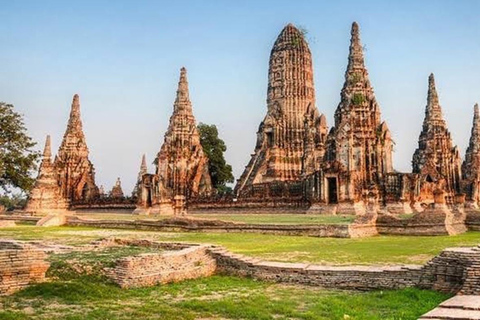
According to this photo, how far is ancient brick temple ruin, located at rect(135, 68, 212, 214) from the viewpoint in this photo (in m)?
45.0

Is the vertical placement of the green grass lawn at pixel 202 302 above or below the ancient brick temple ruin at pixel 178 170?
below

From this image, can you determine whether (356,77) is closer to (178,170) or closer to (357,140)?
(357,140)

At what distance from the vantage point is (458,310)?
750 centimetres

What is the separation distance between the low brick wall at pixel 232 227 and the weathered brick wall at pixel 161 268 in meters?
10.3

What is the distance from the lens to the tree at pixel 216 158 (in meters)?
60.1

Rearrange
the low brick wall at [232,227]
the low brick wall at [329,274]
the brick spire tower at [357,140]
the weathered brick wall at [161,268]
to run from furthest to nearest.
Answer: the brick spire tower at [357,140]
the low brick wall at [232,227]
the weathered brick wall at [161,268]
the low brick wall at [329,274]

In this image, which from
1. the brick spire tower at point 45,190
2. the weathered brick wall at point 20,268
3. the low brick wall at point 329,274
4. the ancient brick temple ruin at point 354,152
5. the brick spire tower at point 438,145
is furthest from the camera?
the brick spire tower at point 438,145

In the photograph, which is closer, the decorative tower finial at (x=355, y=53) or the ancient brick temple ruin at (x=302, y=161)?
the ancient brick temple ruin at (x=302, y=161)

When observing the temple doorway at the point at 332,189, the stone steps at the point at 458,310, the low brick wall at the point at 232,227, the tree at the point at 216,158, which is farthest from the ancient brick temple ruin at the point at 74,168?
the stone steps at the point at 458,310

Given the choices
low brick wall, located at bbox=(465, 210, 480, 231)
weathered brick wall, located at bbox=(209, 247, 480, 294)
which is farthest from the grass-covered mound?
low brick wall, located at bbox=(465, 210, 480, 231)

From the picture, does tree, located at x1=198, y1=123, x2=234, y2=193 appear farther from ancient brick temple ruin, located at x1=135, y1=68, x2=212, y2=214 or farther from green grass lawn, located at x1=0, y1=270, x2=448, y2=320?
green grass lawn, located at x1=0, y1=270, x2=448, y2=320

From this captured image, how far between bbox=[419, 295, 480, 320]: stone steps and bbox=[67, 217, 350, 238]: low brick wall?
14559 millimetres

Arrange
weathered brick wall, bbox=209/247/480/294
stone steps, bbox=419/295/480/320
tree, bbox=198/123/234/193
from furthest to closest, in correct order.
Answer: tree, bbox=198/123/234/193 → weathered brick wall, bbox=209/247/480/294 → stone steps, bbox=419/295/480/320

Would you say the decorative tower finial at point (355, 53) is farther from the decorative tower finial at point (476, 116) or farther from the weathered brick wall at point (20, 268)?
the weathered brick wall at point (20, 268)
